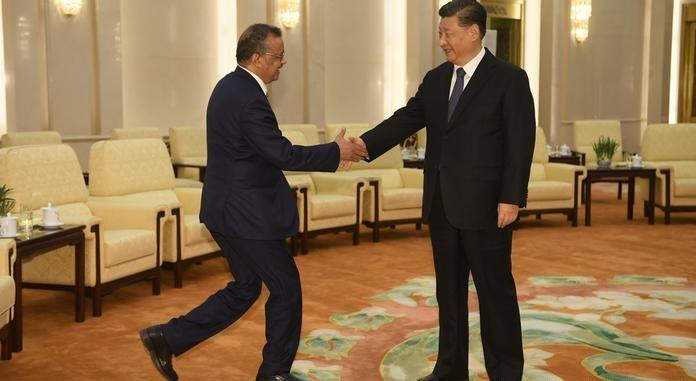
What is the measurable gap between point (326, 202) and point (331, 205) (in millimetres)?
63

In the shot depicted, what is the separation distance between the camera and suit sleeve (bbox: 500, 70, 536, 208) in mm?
3354

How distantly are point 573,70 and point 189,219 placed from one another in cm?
956

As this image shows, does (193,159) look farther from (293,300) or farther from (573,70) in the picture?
(573,70)

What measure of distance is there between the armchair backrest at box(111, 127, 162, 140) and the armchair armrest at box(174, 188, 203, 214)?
7.66 ft

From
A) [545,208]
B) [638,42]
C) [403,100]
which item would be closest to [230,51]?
[403,100]

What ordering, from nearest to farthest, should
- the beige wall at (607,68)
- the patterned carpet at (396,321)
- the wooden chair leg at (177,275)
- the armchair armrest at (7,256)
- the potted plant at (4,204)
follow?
the patterned carpet at (396,321) < the armchair armrest at (7,256) < the potted plant at (4,204) < the wooden chair leg at (177,275) < the beige wall at (607,68)

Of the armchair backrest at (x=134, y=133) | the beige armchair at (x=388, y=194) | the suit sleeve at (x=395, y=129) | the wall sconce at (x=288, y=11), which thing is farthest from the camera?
the wall sconce at (x=288, y=11)

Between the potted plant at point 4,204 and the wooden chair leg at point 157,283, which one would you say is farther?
the wooden chair leg at point 157,283

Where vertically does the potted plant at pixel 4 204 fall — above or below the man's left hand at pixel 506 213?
below

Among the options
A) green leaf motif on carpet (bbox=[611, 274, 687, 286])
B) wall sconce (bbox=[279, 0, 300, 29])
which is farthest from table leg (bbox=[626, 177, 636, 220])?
wall sconce (bbox=[279, 0, 300, 29])

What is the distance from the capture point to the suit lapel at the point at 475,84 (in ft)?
11.2

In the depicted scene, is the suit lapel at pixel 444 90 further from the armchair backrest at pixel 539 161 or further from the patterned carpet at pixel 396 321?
the armchair backrest at pixel 539 161

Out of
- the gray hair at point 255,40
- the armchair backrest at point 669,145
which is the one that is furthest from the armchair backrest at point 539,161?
the gray hair at point 255,40

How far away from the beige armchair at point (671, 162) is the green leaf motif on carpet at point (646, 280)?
3068 millimetres
